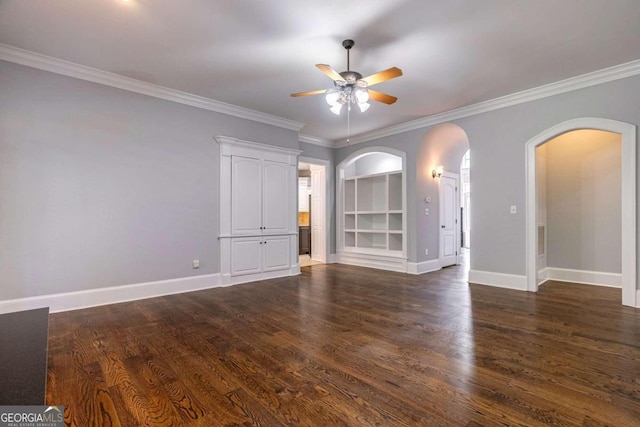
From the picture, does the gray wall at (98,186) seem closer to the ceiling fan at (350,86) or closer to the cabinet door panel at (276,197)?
the cabinet door panel at (276,197)

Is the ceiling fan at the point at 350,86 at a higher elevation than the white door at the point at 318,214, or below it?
higher

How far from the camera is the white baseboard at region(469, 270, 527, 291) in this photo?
4.79m

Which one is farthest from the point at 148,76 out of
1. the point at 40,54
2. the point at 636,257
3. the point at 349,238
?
the point at 636,257

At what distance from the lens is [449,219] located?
7.11 meters

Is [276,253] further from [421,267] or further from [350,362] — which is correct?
[350,362]

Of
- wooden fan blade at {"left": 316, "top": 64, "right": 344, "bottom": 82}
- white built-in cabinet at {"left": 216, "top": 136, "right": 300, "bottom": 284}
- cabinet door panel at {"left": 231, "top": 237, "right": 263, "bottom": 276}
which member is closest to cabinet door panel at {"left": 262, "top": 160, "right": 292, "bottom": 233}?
white built-in cabinet at {"left": 216, "top": 136, "right": 300, "bottom": 284}

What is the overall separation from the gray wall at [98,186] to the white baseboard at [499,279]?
14.5 feet

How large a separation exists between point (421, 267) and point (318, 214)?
2.92 m

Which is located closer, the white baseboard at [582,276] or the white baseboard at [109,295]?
the white baseboard at [109,295]

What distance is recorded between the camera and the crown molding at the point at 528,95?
3.91m

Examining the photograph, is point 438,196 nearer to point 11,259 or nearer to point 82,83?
point 82,83

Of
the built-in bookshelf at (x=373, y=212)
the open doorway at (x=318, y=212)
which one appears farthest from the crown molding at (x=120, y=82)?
the built-in bookshelf at (x=373, y=212)

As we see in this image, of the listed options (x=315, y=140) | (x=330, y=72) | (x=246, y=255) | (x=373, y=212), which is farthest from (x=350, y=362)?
(x=315, y=140)

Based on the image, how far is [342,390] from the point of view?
2.04 meters
